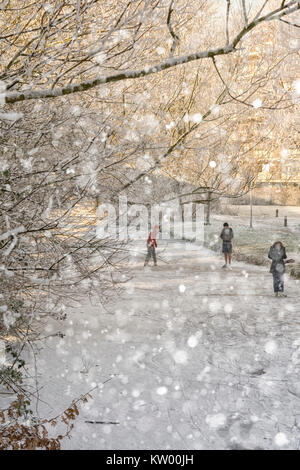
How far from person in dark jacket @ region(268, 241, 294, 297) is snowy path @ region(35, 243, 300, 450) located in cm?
39

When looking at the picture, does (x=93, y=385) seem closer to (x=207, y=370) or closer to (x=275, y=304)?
(x=207, y=370)

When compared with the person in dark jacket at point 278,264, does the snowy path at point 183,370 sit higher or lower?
lower

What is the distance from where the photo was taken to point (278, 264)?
40.0ft

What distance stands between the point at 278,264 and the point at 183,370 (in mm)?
5790

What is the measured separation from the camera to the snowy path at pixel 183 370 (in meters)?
5.61

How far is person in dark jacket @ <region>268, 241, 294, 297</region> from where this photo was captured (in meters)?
12.1

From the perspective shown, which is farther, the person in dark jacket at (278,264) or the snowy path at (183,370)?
the person in dark jacket at (278,264)

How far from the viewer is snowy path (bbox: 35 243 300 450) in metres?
5.61

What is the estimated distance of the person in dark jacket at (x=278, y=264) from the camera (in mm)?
12134

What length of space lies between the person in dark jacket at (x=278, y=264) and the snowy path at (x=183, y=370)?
393 millimetres

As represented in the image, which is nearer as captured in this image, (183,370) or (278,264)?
(183,370)

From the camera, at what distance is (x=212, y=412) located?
19.9 feet

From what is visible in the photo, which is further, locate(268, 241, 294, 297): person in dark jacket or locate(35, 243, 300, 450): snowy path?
locate(268, 241, 294, 297): person in dark jacket

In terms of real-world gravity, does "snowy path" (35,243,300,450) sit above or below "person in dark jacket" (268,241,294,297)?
below
